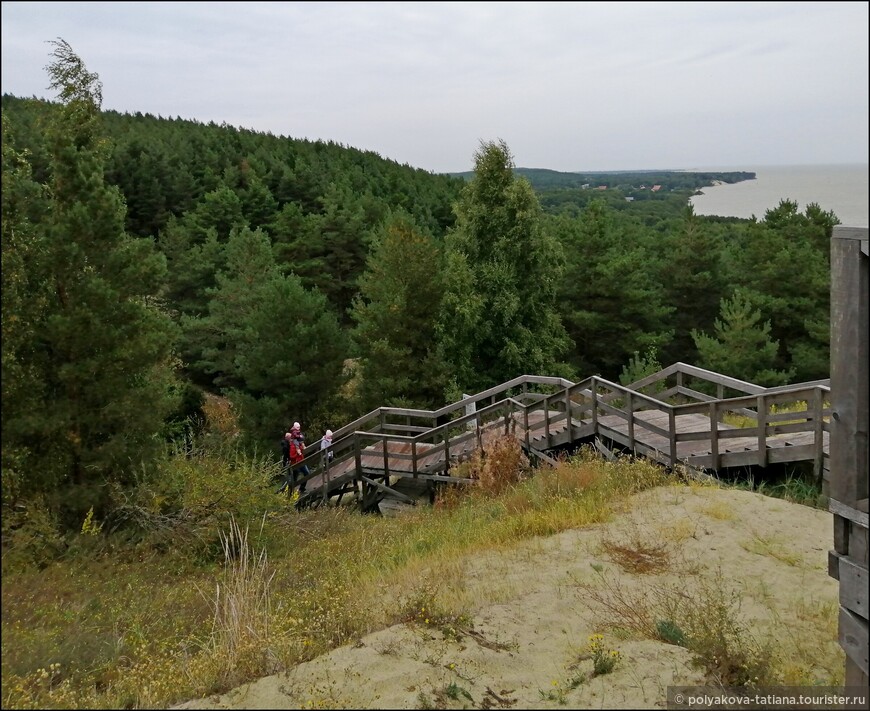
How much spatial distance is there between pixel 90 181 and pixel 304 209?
47112 mm

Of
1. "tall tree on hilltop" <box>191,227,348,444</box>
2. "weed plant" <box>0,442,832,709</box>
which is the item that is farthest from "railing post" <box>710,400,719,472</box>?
"tall tree on hilltop" <box>191,227,348,444</box>

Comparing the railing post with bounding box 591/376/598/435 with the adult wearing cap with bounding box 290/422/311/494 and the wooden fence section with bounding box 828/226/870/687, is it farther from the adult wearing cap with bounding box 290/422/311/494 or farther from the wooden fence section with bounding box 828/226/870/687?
the adult wearing cap with bounding box 290/422/311/494

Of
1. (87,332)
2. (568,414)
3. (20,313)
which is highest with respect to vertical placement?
(20,313)

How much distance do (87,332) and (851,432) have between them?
8.17 metres

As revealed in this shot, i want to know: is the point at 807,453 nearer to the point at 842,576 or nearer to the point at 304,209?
the point at 842,576

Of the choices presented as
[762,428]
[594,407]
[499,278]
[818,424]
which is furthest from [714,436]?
[499,278]

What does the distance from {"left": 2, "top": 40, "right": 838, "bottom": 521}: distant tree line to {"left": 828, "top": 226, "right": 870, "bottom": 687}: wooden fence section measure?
24.3 feet

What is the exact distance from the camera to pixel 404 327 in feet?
73.3

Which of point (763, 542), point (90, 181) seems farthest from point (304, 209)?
point (763, 542)

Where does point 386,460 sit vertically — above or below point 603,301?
below

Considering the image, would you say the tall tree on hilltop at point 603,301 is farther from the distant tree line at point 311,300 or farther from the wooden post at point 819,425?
the wooden post at point 819,425

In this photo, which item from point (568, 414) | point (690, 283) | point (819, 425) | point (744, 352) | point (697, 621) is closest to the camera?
point (697, 621)

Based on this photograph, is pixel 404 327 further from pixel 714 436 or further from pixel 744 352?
pixel 714 436

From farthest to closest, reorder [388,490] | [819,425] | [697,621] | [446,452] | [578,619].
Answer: [388,490]
[446,452]
[819,425]
[578,619]
[697,621]
